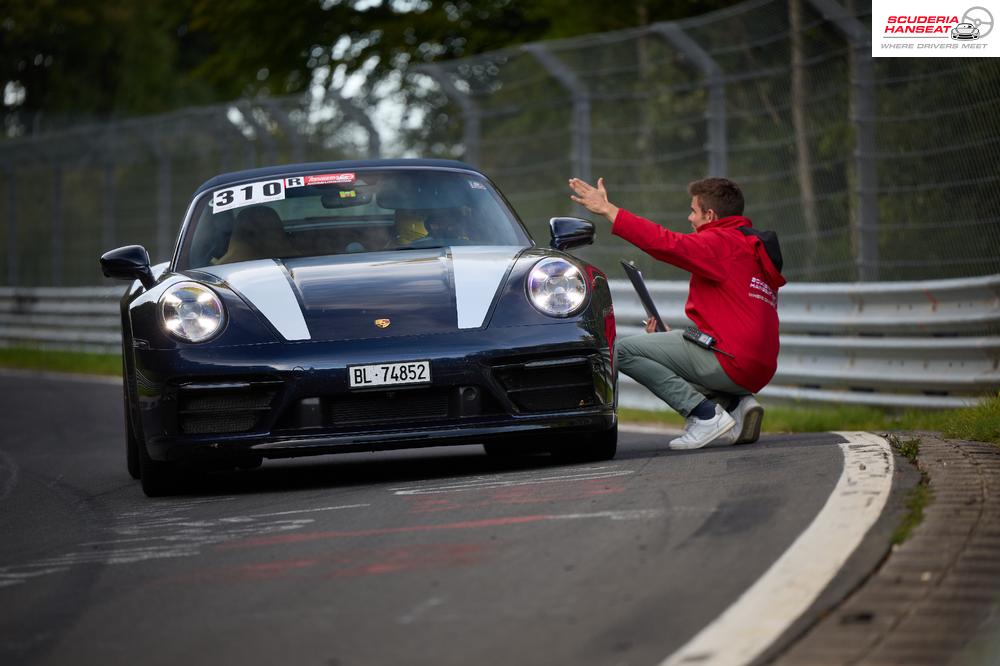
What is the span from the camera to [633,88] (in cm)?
1380

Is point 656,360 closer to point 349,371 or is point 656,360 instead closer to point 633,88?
point 349,371

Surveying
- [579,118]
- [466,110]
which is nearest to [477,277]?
[579,118]

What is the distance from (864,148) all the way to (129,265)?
5.04m

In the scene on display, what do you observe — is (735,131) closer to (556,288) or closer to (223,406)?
(556,288)

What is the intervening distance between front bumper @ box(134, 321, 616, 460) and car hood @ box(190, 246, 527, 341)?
69mm

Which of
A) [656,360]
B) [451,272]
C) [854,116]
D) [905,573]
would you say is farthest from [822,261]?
[905,573]

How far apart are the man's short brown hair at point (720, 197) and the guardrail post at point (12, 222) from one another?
20.1m

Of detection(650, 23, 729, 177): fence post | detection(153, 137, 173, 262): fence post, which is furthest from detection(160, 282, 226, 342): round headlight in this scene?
detection(153, 137, 173, 262): fence post

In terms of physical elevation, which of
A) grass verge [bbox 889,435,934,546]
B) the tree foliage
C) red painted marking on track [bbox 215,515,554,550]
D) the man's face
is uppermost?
the tree foliage

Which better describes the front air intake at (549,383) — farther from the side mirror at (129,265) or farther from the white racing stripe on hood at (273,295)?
the side mirror at (129,265)

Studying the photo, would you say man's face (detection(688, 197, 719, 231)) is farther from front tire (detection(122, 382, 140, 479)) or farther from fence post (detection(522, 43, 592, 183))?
fence post (detection(522, 43, 592, 183))

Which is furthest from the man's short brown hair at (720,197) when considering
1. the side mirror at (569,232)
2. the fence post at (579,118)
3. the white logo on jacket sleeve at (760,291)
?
the fence post at (579,118)

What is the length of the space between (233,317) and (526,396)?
1108 millimetres

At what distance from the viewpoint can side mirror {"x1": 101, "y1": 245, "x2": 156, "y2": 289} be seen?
7.48 m
